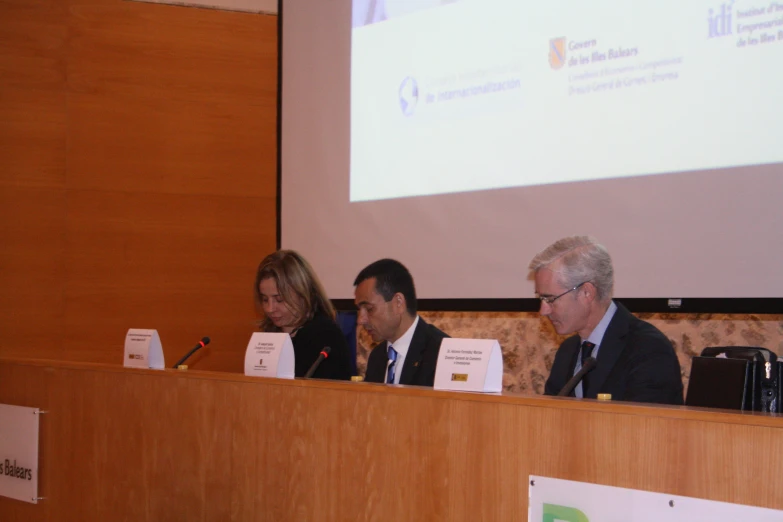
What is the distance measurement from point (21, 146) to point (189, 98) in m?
0.90

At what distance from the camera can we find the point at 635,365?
2.31m

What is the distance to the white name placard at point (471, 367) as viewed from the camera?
1.74 metres

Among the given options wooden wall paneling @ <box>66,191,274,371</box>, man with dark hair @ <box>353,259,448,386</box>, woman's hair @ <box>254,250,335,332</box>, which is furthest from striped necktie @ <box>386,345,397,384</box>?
wooden wall paneling @ <box>66,191,274,371</box>

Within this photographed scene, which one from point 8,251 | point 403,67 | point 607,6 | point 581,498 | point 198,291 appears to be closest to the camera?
point 581,498

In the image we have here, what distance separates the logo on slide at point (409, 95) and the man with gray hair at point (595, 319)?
130 centimetres

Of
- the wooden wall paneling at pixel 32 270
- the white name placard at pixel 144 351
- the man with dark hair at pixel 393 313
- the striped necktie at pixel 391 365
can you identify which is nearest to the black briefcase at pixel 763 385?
the man with dark hair at pixel 393 313

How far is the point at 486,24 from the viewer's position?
338 centimetres

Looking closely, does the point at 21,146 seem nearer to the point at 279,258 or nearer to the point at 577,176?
the point at 279,258

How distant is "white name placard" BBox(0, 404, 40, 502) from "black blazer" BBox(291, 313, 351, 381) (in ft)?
2.92

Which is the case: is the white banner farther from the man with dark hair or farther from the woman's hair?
the woman's hair

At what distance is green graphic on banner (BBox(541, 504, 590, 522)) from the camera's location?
1398 mm

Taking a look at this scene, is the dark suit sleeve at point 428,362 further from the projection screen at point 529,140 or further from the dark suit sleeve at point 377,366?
the projection screen at point 529,140

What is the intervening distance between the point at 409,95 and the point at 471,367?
2.08 metres

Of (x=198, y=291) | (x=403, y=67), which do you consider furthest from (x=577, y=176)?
(x=198, y=291)
